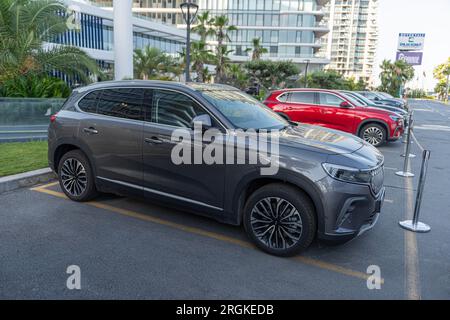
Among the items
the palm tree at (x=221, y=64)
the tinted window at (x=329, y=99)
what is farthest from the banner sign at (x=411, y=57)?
the tinted window at (x=329, y=99)

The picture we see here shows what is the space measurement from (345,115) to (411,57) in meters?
61.4

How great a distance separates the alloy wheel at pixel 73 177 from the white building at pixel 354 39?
145 metres

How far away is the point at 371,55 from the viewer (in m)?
142

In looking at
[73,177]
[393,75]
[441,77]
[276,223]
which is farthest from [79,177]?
[441,77]

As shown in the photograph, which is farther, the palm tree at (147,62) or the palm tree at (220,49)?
the palm tree at (220,49)

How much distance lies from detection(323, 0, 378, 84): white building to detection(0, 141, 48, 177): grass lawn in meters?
143

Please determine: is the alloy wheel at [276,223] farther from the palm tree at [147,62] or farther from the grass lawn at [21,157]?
the palm tree at [147,62]

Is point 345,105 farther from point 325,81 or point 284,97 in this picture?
point 325,81

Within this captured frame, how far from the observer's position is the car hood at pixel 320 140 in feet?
12.4

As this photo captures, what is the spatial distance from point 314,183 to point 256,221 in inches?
30.8

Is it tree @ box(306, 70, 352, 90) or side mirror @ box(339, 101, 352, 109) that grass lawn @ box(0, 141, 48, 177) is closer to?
side mirror @ box(339, 101, 352, 109)

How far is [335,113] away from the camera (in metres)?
11.1

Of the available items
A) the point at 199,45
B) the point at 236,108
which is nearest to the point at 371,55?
the point at 199,45
